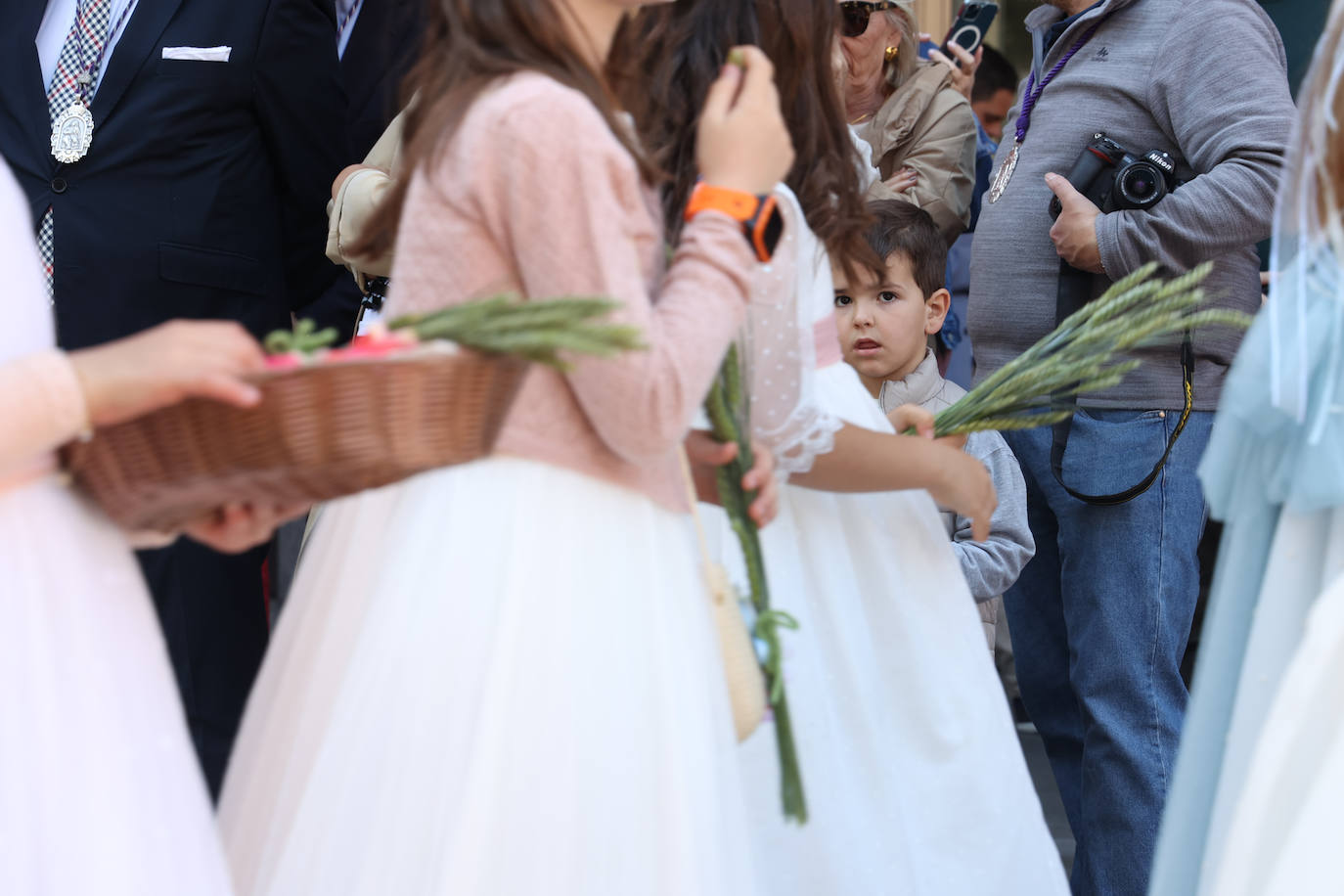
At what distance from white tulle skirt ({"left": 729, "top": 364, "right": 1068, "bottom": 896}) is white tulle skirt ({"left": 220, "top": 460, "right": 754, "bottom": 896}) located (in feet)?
1.80

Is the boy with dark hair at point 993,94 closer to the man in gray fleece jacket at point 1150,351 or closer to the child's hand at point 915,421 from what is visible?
the man in gray fleece jacket at point 1150,351

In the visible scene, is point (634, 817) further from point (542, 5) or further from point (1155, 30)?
point (1155, 30)

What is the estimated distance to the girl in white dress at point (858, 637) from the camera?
A: 213cm

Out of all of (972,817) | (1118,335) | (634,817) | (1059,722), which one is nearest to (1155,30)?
(1118,335)

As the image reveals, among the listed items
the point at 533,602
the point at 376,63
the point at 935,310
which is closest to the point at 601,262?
the point at 533,602

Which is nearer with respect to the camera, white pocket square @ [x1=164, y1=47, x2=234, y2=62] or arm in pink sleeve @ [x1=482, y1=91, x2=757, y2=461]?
arm in pink sleeve @ [x1=482, y1=91, x2=757, y2=461]

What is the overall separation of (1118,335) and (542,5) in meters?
1.09

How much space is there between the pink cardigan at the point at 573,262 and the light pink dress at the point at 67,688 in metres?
0.40

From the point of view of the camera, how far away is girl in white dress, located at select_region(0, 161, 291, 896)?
1277mm

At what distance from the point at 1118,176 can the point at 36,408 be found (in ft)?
7.55

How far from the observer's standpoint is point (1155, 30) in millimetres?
3064

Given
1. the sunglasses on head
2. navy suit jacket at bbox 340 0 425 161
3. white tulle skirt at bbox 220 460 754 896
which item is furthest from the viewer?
the sunglasses on head

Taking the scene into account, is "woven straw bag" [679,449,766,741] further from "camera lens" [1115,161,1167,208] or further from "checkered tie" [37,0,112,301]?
"checkered tie" [37,0,112,301]

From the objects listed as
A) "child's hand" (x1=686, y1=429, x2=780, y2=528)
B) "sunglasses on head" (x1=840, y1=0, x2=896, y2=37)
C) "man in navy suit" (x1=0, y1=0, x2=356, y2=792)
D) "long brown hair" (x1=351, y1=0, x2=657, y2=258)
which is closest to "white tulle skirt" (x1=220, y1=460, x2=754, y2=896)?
"child's hand" (x1=686, y1=429, x2=780, y2=528)
